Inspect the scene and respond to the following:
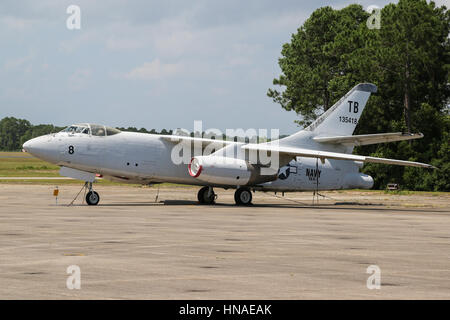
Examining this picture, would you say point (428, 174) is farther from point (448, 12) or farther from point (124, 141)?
point (124, 141)

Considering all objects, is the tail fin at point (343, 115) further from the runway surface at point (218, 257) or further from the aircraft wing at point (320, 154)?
the runway surface at point (218, 257)

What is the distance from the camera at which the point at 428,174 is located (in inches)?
2329

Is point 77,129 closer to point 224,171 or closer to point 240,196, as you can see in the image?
point 224,171

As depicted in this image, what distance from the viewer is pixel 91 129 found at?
3172 cm

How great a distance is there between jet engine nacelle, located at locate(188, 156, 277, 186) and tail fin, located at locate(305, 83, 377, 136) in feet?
14.0

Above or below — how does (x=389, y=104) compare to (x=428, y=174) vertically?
above

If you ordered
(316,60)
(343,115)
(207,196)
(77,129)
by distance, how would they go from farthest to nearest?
1. (316,60)
2. (343,115)
3. (207,196)
4. (77,129)

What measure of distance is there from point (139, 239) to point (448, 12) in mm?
51808

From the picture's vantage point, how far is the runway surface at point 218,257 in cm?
994

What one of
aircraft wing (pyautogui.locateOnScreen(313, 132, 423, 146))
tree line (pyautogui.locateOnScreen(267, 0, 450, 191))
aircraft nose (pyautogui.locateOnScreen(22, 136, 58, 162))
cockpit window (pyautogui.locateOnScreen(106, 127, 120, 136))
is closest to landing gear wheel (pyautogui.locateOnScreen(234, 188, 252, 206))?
aircraft wing (pyautogui.locateOnScreen(313, 132, 423, 146))

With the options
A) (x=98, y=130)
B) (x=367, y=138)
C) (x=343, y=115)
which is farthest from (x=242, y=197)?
(x=98, y=130)

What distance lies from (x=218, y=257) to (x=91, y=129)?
19.2 m

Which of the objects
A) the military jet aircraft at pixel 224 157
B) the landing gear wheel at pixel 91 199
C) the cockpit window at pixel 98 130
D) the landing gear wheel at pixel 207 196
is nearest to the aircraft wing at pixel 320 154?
the military jet aircraft at pixel 224 157
